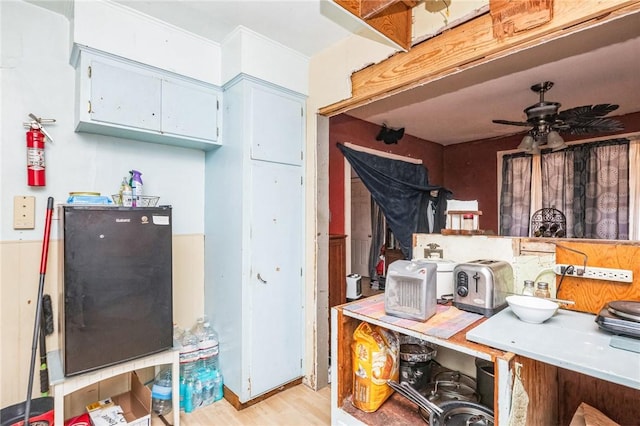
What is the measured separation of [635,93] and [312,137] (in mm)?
3365

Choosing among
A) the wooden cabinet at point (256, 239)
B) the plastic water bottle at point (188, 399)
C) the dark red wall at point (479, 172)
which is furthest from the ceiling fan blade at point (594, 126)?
the plastic water bottle at point (188, 399)

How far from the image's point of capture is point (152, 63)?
205 cm

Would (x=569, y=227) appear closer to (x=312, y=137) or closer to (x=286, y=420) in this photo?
(x=312, y=137)

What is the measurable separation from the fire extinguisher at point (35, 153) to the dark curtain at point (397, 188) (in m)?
2.45

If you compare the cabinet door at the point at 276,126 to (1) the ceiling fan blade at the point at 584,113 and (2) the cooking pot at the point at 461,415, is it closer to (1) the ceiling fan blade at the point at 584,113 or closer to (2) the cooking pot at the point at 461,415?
(2) the cooking pot at the point at 461,415

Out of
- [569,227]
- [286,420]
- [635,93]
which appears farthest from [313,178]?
[569,227]

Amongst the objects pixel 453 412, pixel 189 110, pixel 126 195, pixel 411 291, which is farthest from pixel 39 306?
pixel 453 412

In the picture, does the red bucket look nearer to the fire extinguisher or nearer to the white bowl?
the fire extinguisher

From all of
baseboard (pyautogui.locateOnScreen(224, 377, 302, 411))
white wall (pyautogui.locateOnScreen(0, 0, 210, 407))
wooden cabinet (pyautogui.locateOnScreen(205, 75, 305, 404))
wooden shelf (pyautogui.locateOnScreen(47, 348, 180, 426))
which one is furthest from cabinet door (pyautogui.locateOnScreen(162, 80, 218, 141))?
baseboard (pyautogui.locateOnScreen(224, 377, 302, 411))

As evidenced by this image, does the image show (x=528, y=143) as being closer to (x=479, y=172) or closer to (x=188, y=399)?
(x=479, y=172)

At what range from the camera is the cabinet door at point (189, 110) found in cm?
213

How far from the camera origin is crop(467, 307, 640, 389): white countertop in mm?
946

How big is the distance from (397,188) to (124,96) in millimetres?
3050

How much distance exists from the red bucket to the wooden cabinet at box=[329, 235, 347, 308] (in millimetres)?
2129
